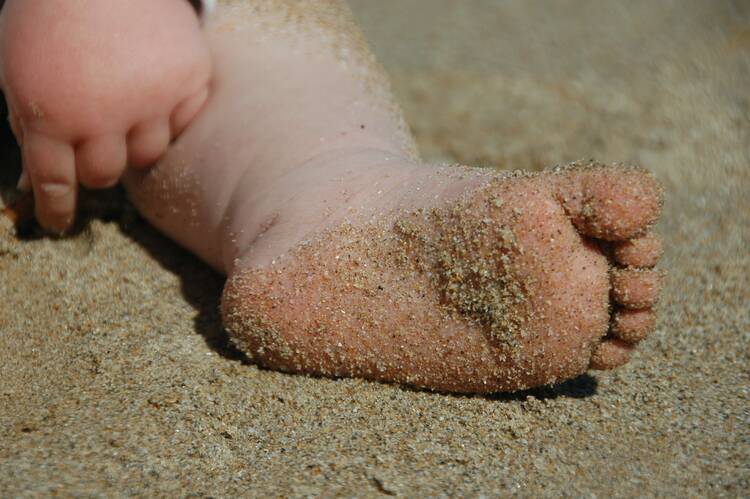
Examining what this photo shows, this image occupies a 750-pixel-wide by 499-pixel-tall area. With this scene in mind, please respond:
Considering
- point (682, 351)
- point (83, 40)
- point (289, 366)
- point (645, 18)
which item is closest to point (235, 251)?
point (289, 366)

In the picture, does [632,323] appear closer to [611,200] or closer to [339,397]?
[611,200]

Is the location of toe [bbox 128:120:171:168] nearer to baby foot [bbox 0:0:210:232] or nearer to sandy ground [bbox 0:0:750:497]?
Answer: baby foot [bbox 0:0:210:232]

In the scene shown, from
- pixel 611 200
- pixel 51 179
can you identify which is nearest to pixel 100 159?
pixel 51 179

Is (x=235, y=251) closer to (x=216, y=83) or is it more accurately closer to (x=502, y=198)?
(x=216, y=83)

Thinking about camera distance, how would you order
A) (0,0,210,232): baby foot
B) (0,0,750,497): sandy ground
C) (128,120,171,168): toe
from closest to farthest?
(0,0,750,497): sandy ground
(0,0,210,232): baby foot
(128,120,171,168): toe

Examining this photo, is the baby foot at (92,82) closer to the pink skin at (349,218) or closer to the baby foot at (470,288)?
the pink skin at (349,218)

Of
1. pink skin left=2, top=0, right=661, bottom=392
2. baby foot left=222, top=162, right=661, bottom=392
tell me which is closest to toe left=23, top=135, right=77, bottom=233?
pink skin left=2, top=0, right=661, bottom=392
